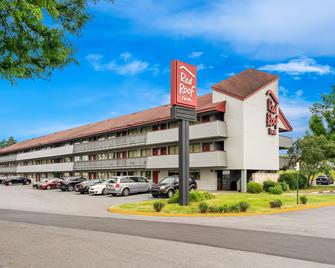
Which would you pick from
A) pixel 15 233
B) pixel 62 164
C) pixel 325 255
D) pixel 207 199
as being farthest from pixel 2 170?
pixel 325 255

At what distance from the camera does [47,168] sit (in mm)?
68688

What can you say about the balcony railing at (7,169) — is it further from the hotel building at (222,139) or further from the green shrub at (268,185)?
the green shrub at (268,185)

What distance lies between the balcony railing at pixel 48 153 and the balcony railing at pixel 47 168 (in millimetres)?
1835

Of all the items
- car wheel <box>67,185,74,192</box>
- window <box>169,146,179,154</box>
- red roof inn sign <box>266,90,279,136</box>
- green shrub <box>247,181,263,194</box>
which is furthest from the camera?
car wheel <box>67,185,74,192</box>

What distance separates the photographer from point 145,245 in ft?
30.4

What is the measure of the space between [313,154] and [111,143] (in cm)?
2614

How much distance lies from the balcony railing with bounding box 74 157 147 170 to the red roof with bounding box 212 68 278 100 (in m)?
13.5

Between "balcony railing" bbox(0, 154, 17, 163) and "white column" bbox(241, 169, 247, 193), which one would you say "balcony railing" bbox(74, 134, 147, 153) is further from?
"balcony railing" bbox(0, 154, 17, 163)

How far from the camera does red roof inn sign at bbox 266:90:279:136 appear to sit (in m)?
39.3

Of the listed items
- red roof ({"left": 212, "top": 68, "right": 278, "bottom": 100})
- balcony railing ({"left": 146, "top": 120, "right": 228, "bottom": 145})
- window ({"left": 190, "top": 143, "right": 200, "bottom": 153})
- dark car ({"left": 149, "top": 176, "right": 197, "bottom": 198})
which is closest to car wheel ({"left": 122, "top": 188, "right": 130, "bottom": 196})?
dark car ({"left": 149, "top": 176, "right": 197, "bottom": 198})

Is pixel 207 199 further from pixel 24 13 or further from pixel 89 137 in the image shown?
pixel 89 137

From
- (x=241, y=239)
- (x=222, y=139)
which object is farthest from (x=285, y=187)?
(x=241, y=239)

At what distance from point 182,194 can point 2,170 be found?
83993 mm

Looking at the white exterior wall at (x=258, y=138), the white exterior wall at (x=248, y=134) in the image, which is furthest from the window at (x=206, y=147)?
the white exterior wall at (x=258, y=138)
